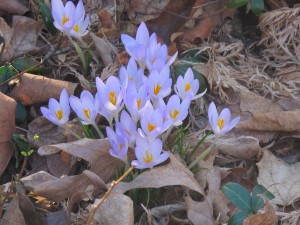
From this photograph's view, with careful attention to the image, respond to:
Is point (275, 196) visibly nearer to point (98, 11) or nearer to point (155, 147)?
point (155, 147)

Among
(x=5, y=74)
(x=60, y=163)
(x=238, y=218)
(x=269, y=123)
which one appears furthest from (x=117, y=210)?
(x=5, y=74)

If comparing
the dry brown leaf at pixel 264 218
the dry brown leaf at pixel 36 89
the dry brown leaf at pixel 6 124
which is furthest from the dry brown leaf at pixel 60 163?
the dry brown leaf at pixel 264 218

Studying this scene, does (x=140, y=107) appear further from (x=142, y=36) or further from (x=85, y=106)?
(x=142, y=36)

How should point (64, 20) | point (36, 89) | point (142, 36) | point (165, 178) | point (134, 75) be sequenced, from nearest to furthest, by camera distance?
point (165, 178) → point (134, 75) → point (142, 36) → point (64, 20) → point (36, 89)

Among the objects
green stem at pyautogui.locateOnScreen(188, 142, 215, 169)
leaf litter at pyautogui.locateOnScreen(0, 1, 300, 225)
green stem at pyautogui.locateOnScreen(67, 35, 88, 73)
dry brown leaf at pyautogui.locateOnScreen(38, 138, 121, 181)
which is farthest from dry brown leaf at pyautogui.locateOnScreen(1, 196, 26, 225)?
green stem at pyautogui.locateOnScreen(67, 35, 88, 73)

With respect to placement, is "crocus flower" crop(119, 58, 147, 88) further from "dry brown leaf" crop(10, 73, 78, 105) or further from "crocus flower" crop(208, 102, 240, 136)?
"dry brown leaf" crop(10, 73, 78, 105)

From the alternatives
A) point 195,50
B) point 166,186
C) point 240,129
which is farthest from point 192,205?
point 195,50
